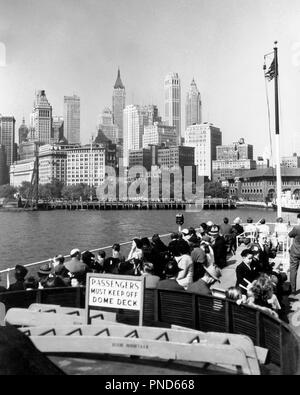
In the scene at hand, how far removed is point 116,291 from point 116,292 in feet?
0.03

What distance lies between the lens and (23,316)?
562cm

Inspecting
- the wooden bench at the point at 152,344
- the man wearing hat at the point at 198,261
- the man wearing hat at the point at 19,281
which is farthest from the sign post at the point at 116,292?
the man wearing hat at the point at 198,261

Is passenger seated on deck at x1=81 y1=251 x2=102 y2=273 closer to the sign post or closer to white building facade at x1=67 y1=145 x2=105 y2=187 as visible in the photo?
the sign post

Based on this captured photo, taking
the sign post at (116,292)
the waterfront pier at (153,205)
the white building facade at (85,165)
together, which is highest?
the white building facade at (85,165)

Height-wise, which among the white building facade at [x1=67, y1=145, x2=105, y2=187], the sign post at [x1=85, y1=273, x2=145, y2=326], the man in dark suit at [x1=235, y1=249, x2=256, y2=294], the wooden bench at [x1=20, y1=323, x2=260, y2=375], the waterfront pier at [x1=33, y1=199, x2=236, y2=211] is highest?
the white building facade at [x1=67, y1=145, x2=105, y2=187]

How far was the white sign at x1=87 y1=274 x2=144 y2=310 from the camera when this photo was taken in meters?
5.09

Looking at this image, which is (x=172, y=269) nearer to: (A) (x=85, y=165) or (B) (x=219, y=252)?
(B) (x=219, y=252)

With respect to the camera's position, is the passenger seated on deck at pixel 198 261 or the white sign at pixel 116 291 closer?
the white sign at pixel 116 291

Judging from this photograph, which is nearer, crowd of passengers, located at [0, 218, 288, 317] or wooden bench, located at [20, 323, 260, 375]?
wooden bench, located at [20, 323, 260, 375]

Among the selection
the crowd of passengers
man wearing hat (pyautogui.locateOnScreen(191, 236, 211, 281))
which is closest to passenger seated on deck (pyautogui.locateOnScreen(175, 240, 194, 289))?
the crowd of passengers

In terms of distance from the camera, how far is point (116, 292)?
17.0 ft

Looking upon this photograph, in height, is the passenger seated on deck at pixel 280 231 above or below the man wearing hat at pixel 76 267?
above

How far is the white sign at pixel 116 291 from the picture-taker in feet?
16.7

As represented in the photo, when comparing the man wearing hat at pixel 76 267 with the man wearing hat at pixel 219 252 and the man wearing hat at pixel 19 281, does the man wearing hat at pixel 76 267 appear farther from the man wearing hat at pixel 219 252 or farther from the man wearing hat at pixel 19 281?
the man wearing hat at pixel 219 252
